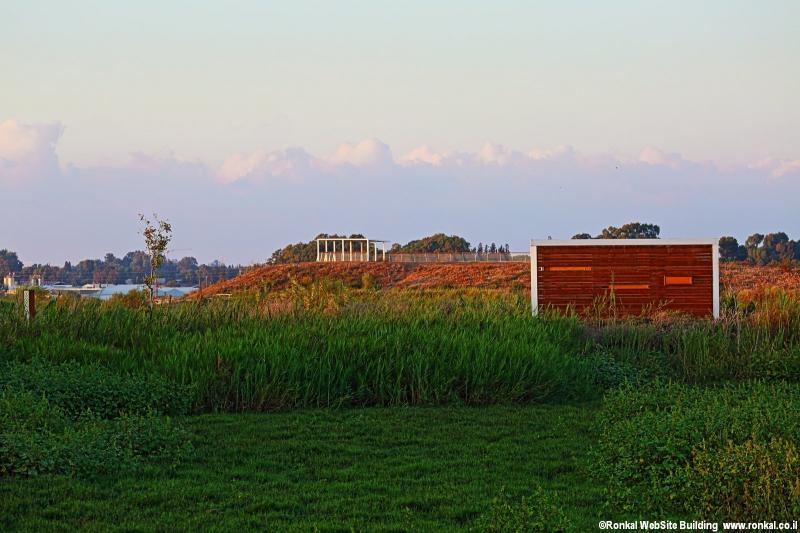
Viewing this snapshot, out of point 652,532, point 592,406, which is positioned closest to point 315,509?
point 652,532

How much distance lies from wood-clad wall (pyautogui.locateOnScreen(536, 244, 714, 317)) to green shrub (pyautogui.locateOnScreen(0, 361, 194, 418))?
856 cm

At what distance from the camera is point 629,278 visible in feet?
53.5

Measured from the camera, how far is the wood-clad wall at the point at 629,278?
53.2 feet

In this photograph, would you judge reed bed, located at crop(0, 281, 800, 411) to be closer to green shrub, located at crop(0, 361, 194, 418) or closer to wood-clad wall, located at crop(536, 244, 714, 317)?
green shrub, located at crop(0, 361, 194, 418)

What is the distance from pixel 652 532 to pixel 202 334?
8025mm

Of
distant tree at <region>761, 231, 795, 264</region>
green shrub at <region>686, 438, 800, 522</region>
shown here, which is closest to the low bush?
green shrub at <region>686, 438, 800, 522</region>

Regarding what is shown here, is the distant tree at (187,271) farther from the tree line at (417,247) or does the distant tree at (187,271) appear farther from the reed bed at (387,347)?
the reed bed at (387,347)

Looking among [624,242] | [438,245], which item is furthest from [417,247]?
[624,242]

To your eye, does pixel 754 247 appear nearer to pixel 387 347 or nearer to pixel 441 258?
pixel 441 258

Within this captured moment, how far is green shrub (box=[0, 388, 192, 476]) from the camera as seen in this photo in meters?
6.25

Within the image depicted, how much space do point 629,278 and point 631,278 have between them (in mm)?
42

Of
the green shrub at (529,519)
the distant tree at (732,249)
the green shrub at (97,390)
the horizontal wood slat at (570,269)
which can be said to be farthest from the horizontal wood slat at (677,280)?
the distant tree at (732,249)

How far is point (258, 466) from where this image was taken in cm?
668

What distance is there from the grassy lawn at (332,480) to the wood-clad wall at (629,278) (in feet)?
25.3
